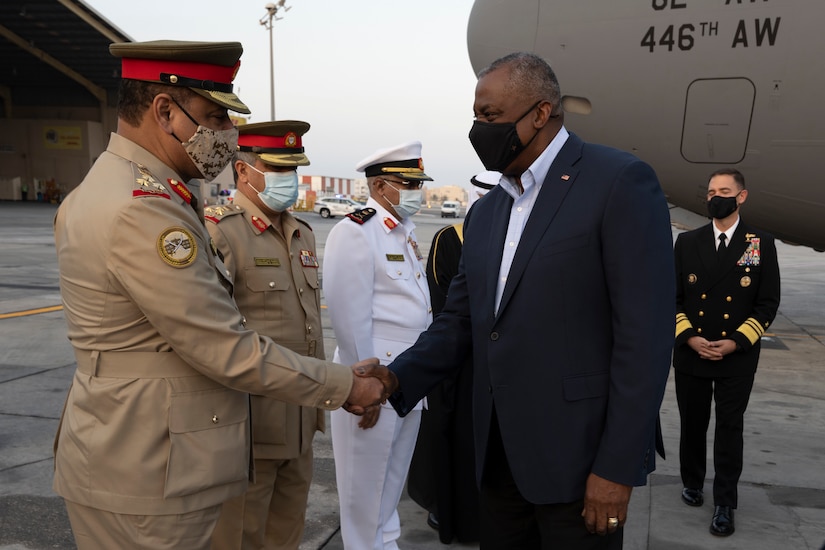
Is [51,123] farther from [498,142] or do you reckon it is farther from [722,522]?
[498,142]

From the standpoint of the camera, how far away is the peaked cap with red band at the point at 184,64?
74.2 inches

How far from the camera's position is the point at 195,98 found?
1968mm

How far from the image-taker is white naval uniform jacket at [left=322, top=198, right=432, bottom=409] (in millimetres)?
3068

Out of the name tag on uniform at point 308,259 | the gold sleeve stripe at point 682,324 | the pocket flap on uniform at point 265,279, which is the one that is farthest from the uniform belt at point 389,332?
the gold sleeve stripe at point 682,324

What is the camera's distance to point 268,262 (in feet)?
9.20

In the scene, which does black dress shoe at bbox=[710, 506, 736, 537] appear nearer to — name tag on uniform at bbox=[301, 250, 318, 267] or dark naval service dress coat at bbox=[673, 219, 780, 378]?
dark naval service dress coat at bbox=[673, 219, 780, 378]

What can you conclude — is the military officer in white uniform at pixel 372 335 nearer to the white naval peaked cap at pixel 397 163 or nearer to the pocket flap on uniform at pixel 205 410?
the white naval peaked cap at pixel 397 163

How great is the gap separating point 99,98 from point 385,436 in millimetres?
51067

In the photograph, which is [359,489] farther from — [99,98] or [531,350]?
[99,98]

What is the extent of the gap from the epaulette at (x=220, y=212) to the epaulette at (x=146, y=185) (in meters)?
0.88

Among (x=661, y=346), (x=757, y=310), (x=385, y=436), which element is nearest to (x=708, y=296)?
(x=757, y=310)

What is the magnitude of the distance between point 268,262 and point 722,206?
2485 mm

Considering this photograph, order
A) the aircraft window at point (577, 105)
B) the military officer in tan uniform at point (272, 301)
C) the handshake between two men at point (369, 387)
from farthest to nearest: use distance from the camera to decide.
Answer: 1. the aircraft window at point (577, 105)
2. the military officer in tan uniform at point (272, 301)
3. the handshake between two men at point (369, 387)

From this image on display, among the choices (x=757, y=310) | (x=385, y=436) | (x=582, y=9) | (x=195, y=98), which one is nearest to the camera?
(x=195, y=98)
